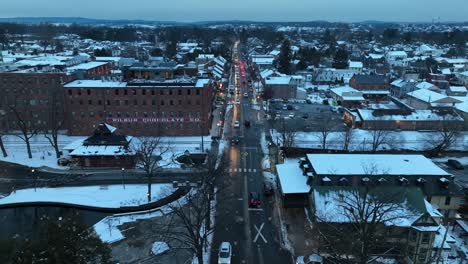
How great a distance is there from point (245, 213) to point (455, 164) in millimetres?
32268

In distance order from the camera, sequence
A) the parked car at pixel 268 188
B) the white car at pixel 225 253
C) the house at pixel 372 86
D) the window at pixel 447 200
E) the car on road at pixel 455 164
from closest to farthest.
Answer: the white car at pixel 225 253, the window at pixel 447 200, the parked car at pixel 268 188, the car on road at pixel 455 164, the house at pixel 372 86

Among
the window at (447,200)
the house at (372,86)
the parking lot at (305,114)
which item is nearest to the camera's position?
the window at (447,200)

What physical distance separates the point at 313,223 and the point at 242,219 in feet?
23.4

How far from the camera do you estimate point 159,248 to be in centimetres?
2898

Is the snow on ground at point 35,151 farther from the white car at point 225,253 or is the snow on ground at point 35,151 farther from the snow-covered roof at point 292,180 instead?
the snow-covered roof at point 292,180

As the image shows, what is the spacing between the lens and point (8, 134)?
59188 mm

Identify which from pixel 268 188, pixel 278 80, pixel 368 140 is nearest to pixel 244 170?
pixel 268 188

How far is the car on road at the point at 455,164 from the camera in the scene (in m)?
46.9

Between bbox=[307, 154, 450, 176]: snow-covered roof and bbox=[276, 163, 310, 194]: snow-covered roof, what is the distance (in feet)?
6.54

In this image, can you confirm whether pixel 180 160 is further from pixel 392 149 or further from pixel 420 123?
pixel 420 123

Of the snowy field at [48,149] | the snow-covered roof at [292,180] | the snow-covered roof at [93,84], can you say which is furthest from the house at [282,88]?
the snow-covered roof at [292,180]

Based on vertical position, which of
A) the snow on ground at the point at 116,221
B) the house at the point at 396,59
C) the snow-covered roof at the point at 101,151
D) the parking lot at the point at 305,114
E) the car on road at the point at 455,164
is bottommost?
the snow on ground at the point at 116,221

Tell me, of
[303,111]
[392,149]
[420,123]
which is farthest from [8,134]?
[420,123]

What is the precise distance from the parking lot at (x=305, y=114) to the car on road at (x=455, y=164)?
19151mm
